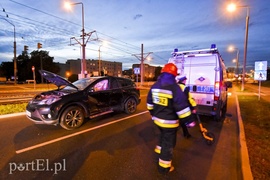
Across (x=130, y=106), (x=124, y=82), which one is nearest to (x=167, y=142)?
(x=130, y=106)

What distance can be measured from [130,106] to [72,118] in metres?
3.00

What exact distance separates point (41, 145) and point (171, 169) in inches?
128

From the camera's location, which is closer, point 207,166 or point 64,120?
point 207,166

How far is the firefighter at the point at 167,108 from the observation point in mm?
2990

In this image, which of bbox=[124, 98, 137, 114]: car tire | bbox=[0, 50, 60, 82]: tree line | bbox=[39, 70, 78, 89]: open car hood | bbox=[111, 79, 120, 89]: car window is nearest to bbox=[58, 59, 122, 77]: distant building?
bbox=[0, 50, 60, 82]: tree line

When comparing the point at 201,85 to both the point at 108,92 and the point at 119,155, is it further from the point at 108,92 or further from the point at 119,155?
the point at 119,155

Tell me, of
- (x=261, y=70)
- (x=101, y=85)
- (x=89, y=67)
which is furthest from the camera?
(x=89, y=67)

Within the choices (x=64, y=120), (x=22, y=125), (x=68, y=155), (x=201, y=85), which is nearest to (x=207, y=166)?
(x=68, y=155)

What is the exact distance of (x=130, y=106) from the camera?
829 centimetres

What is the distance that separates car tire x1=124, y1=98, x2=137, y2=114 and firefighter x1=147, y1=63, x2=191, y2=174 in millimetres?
4683

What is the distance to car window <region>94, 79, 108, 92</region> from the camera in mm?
6820

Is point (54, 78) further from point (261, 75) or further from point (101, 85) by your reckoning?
point (261, 75)

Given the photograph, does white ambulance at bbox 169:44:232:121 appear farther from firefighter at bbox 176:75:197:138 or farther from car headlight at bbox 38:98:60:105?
car headlight at bbox 38:98:60:105

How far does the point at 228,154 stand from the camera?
14.0 feet
